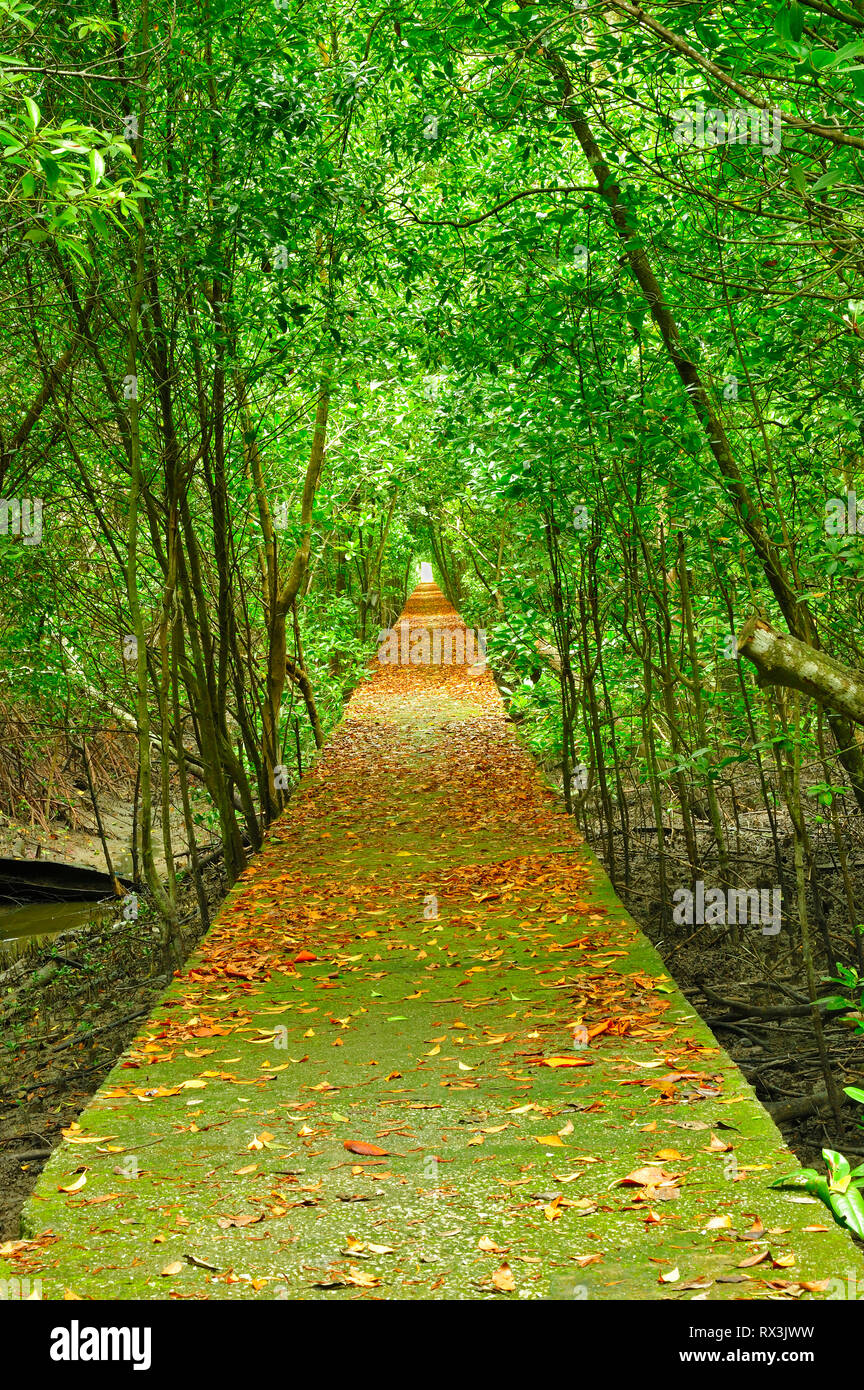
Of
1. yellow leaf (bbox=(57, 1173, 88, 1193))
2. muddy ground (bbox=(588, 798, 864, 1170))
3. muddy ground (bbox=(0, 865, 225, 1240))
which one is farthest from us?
muddy ground (bbox=(0, 865, 225, 1240))

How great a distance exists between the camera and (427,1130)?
3801mm

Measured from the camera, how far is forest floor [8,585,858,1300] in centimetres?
287

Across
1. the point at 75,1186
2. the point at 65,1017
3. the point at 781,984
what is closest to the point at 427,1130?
the point at 75,1186

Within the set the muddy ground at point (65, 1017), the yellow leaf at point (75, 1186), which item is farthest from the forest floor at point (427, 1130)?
the muddy ground at point (65, 1017)

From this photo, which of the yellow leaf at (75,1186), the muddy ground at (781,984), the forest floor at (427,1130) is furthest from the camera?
the muddy ground at (781,984)

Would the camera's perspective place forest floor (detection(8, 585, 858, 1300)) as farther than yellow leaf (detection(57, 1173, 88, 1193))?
No

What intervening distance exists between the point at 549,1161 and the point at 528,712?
33.0ft

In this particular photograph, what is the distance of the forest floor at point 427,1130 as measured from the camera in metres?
2.87

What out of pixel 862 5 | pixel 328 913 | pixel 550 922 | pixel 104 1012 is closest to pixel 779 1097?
pixel 550 922

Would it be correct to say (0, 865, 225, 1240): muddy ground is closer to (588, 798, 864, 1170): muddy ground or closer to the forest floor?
the forest floor

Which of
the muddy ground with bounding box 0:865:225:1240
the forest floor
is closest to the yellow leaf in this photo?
the forest floor

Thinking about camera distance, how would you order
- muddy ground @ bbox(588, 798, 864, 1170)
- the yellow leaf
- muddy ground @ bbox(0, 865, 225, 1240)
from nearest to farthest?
the yellow leaf, muddy ground @ bbox(588, 798, 864, 1170), muddy ground @ bbox(0, 865, 225, 1240)

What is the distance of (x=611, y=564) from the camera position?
848 cm

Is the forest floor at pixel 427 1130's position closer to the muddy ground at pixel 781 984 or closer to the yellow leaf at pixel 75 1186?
the yellow leaf at pixel 75 1186
